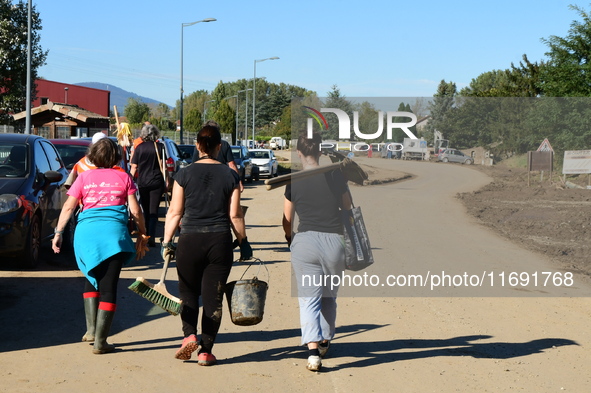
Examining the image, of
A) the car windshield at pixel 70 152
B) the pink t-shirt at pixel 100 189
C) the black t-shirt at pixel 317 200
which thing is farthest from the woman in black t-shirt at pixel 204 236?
the car windshield at pixel 70 152

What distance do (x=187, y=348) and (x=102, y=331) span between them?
756mm

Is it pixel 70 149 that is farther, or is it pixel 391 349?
pixel 70 149

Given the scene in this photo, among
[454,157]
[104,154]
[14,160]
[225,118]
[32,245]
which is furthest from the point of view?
[225,118]

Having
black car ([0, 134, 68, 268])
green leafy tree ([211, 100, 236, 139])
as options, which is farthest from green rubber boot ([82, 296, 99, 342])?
green leafy tree ([211, 100, 236, 139])

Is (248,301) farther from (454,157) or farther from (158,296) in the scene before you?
(454,157)

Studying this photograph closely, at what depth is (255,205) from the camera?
888 inches

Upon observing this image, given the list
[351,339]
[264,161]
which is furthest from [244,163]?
[351,339]

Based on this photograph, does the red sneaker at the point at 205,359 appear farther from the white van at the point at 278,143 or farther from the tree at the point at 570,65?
the white van at the point at 278,143

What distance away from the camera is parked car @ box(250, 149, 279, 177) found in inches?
1510

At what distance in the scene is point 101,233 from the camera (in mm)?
6191

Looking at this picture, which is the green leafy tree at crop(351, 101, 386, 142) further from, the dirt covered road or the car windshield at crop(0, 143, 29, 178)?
the car windshield at crop(0, 143, 29, 178)

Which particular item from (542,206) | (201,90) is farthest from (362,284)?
(201,90)

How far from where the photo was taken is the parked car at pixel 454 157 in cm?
1396

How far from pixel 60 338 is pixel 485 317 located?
4341 mm
